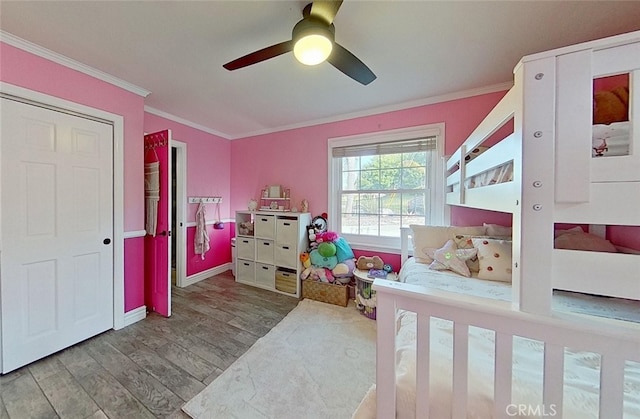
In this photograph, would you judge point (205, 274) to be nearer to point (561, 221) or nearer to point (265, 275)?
point (265, 275)

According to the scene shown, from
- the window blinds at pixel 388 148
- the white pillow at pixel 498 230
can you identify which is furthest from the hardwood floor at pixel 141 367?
the white pillow at pixel 498 230

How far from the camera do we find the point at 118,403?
4.75 feet

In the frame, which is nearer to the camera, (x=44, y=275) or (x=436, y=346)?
(x=436, y=346)

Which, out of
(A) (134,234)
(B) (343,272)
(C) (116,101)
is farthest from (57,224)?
(B) (343,272)

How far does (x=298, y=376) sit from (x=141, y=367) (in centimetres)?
119

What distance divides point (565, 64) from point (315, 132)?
292 centimetres

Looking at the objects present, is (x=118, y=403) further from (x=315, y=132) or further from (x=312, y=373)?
(x=315, y=132)

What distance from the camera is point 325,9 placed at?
3.96 feet

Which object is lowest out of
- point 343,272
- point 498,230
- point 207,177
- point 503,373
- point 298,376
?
point 298,376

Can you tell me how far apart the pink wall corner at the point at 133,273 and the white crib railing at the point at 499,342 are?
267 centimetres

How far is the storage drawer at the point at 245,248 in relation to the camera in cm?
344

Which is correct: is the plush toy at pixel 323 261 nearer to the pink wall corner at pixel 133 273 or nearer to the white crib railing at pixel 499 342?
the pink wall corner at pixel 133 273

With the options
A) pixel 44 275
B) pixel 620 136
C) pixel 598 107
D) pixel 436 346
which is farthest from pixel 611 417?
pixel 44 275

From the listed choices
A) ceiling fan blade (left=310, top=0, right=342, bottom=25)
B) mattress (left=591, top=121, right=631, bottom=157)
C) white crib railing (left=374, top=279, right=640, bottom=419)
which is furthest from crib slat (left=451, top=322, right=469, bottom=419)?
ceiling fan blade (left=310, top=0, right=342, bottom=25)
